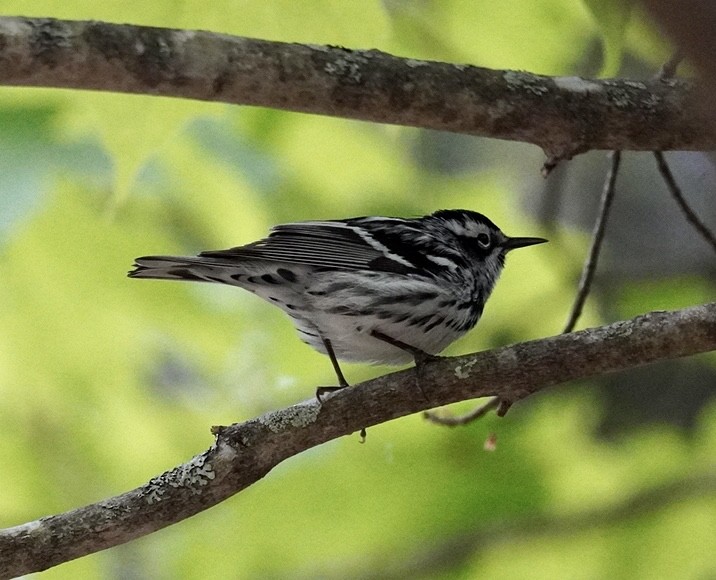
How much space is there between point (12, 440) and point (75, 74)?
1.39 meters

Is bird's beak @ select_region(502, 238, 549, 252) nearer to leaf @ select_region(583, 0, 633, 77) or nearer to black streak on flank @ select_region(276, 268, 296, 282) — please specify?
black streak on flank @ select_region(276, 268, 296, 282)

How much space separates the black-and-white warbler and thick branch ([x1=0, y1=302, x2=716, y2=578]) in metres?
0.46

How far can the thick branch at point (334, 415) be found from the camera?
1689 millimetres

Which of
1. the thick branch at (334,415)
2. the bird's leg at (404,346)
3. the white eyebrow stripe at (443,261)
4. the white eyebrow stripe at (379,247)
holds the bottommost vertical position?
the thick branch at (334,415)

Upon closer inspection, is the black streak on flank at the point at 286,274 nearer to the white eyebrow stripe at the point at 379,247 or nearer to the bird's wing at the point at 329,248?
the bird's wing at the point at 329,248

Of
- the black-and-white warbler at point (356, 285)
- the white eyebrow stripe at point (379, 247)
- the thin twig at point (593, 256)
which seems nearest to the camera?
the thin twig at point (593, 256)

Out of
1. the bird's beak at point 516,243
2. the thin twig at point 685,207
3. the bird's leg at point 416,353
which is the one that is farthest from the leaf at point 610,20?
the bird's beak at point 516,243

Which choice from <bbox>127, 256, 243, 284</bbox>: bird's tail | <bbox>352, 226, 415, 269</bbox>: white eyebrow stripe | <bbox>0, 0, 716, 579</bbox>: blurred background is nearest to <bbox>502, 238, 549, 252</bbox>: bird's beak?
<bbox>0, 0, 716, 579</bbox>: blurred background

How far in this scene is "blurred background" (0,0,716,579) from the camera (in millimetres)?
2160

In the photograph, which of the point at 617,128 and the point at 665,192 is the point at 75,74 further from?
the point at 665,192

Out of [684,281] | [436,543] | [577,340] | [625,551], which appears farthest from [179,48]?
[684,281]

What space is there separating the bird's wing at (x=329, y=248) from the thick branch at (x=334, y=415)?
0.65 m

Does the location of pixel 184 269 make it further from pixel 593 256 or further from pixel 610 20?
pixel 610 20

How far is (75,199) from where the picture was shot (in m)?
2.54
